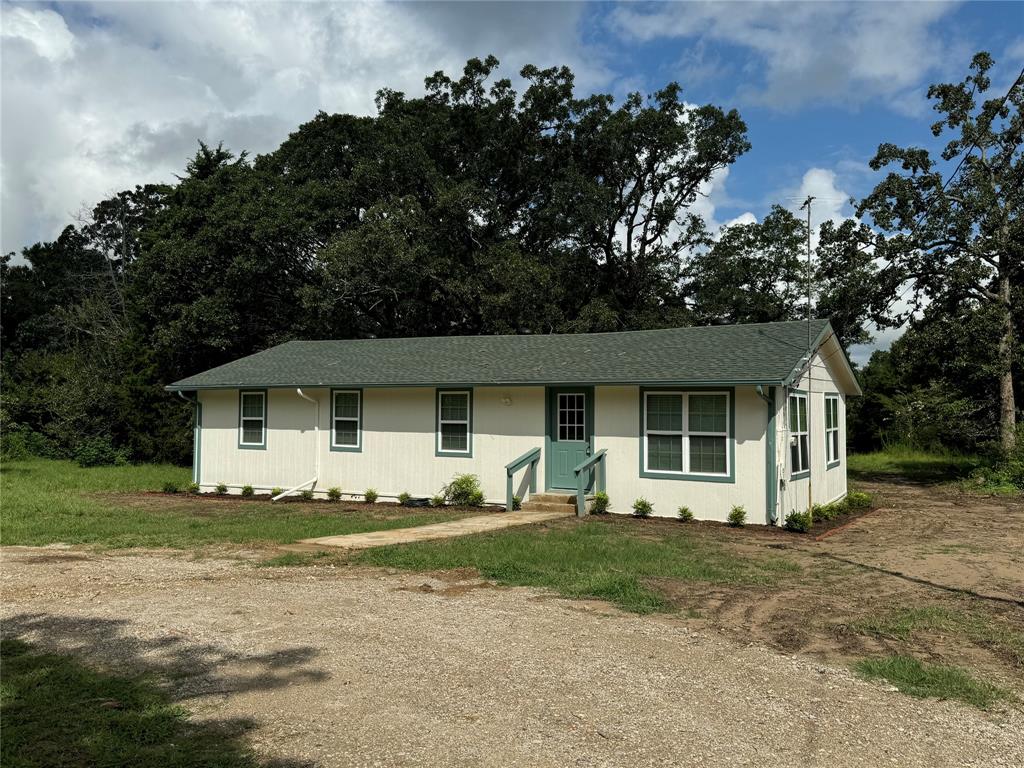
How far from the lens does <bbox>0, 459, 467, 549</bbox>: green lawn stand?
37.8 ft

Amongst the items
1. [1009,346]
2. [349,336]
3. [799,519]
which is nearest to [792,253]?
[1009,346]

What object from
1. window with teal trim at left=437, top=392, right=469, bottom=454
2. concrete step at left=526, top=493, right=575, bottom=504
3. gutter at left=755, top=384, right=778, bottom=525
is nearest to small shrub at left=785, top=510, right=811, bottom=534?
gutter at left=755, top=384, right=778, bottom=525

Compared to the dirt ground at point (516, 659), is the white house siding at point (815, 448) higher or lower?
higher

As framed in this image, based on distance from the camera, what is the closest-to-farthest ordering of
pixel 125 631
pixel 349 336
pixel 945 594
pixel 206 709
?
pixel 206 709, pixel 125 631, pixel 945 594, pixel 349 336

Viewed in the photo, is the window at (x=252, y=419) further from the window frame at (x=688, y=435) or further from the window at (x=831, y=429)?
the window at (x=831, y=429)

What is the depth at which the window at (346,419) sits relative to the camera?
17484 millimetres

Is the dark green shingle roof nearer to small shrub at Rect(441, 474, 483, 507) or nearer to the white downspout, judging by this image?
the white downspout

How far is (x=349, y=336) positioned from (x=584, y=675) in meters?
26.4

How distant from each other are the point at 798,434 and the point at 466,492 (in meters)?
6.63

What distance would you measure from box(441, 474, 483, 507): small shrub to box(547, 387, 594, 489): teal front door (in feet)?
5.14

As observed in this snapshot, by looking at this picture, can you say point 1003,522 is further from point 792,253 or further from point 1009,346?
point 792,253

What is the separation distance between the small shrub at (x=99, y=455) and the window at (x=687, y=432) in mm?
19723

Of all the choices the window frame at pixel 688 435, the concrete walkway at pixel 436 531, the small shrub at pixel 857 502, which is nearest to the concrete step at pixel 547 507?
the concrete walkway at pixel 436 531

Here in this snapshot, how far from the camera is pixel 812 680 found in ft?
17.2
